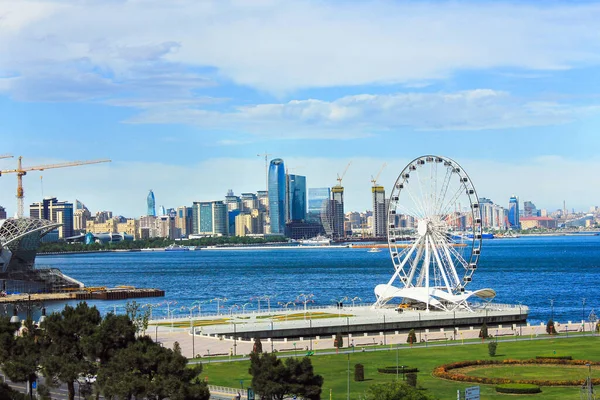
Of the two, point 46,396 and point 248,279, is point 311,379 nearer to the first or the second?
point 46,396

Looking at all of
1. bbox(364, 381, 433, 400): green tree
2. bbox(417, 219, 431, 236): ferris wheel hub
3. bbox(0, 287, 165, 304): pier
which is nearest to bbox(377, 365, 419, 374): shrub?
bbox(364, 381, 433, 400): green tree

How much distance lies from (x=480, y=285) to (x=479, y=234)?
54.3 metres

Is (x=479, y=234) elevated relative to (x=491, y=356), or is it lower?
elevated

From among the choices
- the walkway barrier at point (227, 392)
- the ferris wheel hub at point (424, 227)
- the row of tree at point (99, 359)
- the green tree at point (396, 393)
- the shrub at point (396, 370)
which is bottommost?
the shrub at point (396, 370)

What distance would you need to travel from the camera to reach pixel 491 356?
67.1 meters

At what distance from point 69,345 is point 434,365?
78.9ft

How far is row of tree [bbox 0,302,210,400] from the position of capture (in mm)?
44062

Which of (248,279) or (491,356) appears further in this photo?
(248,279)

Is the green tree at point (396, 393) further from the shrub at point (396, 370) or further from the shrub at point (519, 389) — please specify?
the shrub at point (396, 370)

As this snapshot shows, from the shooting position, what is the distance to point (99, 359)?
2037 inches

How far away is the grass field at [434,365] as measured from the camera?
53844 mm

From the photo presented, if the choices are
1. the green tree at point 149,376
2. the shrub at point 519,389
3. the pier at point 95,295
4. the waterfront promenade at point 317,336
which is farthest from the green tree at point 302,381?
the pier at point 95,295

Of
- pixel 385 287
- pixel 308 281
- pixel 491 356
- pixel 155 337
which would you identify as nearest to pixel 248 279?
pixel 308 281

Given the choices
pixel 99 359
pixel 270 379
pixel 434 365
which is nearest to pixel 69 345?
pixel 99 359
